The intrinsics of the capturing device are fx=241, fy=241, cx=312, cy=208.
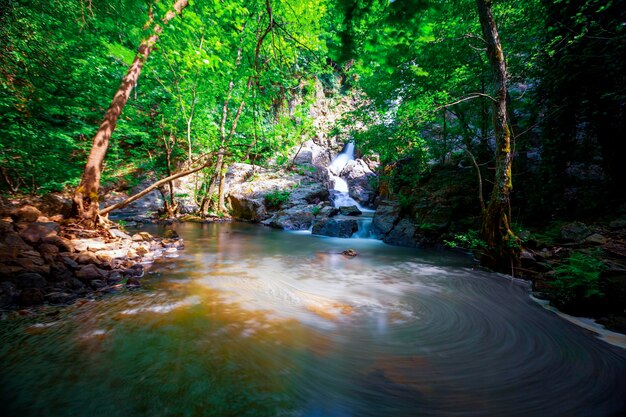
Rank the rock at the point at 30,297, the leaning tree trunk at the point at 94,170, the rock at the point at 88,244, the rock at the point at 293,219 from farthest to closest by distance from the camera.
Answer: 1. the rock at the point at 293,219
2. the leaning tree trunk at the point at 94,170
3. the rock at the point at 88,244
4. the rock at the point at 30,297

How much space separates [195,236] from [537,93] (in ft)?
42.1

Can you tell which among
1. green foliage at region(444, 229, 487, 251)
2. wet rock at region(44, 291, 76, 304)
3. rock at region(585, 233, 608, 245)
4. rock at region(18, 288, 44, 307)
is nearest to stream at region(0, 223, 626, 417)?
wet rock at region(44, 291, 76, 304)

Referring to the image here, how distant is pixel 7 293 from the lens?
324 centimetres

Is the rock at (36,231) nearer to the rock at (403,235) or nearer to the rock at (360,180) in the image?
the rock at (403,235)

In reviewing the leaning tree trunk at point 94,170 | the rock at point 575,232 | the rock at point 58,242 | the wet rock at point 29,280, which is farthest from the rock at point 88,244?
the rock at point 575,232

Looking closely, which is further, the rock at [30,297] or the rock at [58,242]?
the rock at [58,242]

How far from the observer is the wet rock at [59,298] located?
11.4 feet

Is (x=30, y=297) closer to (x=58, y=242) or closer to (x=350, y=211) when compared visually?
(x=58, y=242)

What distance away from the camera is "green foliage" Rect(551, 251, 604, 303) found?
3.49 meters

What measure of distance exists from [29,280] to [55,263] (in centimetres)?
46

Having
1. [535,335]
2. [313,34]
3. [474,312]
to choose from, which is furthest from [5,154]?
[535,335]

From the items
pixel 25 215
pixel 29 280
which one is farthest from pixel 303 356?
pixel 25 215

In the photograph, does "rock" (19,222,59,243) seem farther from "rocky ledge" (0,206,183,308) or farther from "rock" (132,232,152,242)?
"rock" (132,232,152,242)

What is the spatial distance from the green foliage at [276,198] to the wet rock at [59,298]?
12.8 metres
